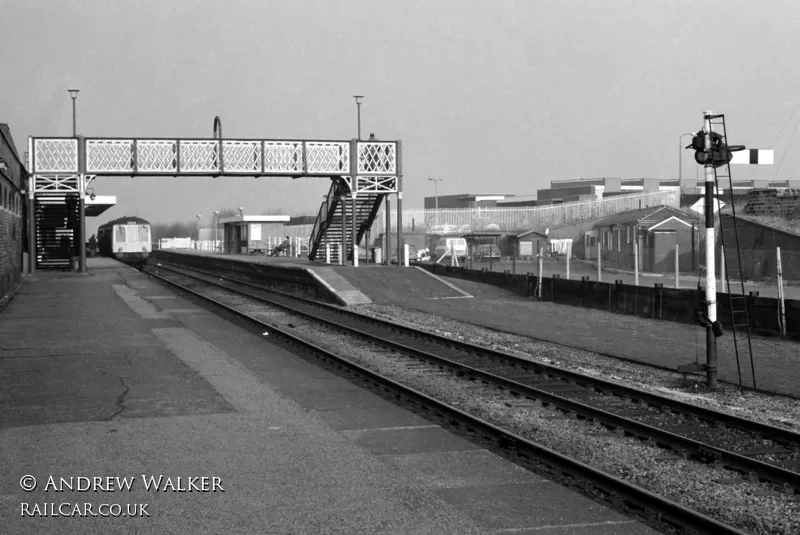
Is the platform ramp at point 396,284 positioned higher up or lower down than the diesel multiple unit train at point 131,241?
lower down

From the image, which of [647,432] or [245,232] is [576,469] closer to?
[647,432]

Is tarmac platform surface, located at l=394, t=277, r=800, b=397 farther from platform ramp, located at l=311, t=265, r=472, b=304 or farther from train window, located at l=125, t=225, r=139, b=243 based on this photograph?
train window, located at l=125, t=225, r=139, b=243

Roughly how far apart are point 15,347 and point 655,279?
21515 millimetres

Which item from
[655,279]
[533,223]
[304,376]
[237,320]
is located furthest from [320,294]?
[533,223]

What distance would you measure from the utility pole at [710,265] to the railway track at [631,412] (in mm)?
1485

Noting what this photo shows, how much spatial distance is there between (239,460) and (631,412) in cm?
488

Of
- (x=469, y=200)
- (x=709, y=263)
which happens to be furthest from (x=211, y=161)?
(x=469, y=200)

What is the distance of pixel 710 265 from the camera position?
11.7 metres

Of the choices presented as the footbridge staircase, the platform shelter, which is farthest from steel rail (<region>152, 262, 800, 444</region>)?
the platform shelter

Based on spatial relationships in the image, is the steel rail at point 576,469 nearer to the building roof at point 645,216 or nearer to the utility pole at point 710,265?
the utility pole at point 710,265

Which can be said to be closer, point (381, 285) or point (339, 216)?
point (381, 285)

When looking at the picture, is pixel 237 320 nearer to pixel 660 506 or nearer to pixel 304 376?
pixel 304 376

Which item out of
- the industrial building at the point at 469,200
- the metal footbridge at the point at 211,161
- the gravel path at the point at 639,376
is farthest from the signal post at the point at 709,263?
the industrial building at the point at 469,200

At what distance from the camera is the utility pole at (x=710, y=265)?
461 inches
